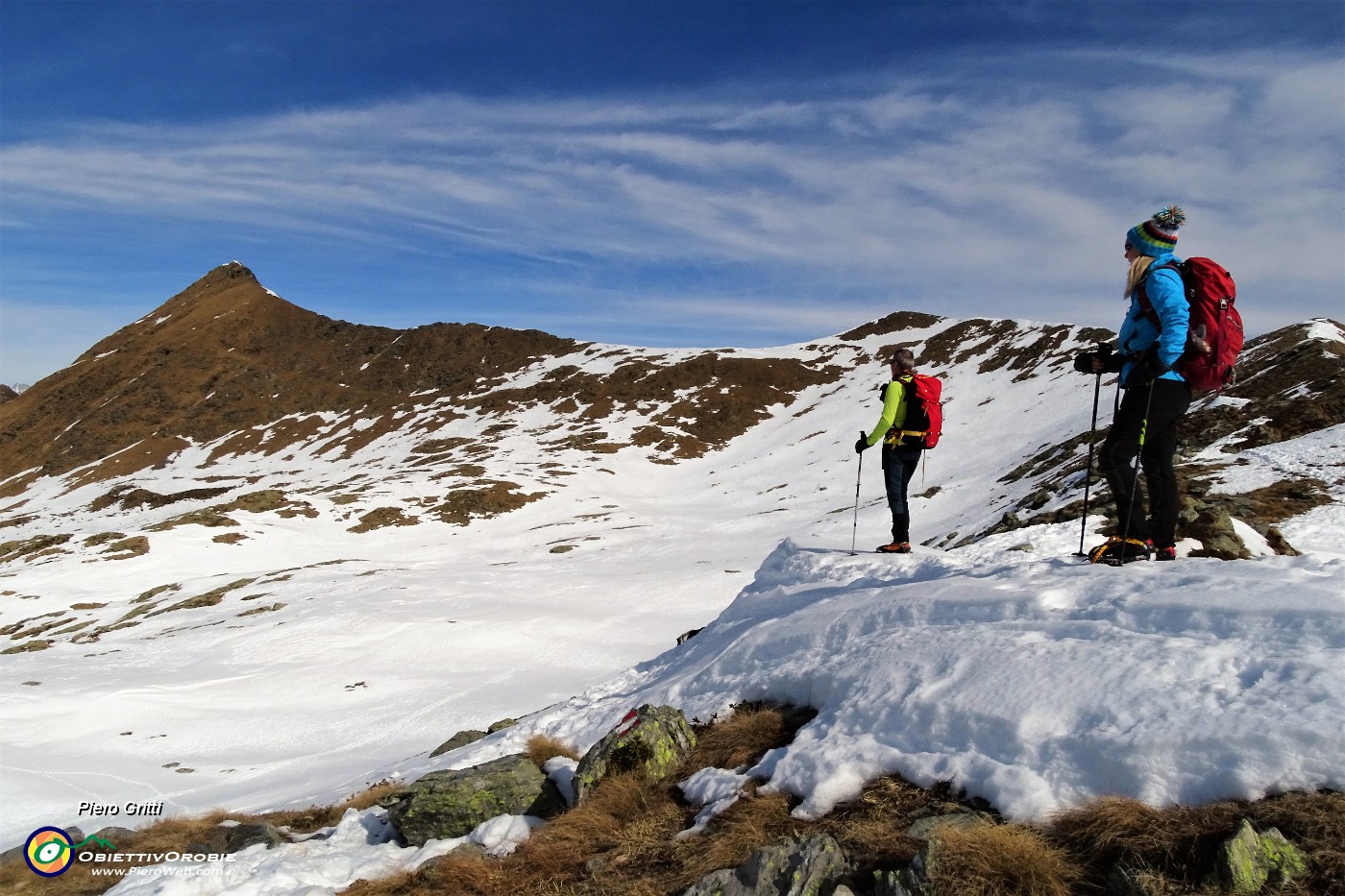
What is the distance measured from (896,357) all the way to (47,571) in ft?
145

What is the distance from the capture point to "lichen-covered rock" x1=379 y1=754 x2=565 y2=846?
7.28 metres

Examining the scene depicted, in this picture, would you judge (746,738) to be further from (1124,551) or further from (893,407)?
(893,407)

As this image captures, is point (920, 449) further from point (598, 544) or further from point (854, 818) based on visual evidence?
point (598, 544)

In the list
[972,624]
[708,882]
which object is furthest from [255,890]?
[972,624]

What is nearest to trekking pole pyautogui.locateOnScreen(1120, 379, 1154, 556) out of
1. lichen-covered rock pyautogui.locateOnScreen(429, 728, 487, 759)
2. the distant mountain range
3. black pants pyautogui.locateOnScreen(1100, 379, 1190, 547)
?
black pants pyautogui.locateOnScreen(1100, 379, 1190, 547)

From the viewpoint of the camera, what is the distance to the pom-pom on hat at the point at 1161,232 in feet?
21.9

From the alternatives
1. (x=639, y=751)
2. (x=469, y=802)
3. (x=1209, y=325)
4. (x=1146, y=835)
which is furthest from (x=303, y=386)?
(x=1146, y=835)

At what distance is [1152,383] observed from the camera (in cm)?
666

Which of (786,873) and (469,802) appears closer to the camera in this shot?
(786,873)

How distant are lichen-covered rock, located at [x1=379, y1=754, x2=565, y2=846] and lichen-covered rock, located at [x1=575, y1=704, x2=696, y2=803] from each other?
1.89ft

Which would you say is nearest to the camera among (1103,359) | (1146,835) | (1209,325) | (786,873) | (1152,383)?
(1146,835)

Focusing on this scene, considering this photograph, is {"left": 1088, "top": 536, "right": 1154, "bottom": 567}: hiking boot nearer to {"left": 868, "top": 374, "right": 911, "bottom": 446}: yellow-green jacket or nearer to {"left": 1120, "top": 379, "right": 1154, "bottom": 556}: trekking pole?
{"left": 1120, "top": 379, "right": 1154, "bottom": 556}: trekking pole

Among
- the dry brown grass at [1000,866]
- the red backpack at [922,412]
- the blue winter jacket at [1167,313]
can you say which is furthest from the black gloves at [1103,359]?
the dry brown grass at [1000,866]

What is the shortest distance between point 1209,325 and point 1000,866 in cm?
518
